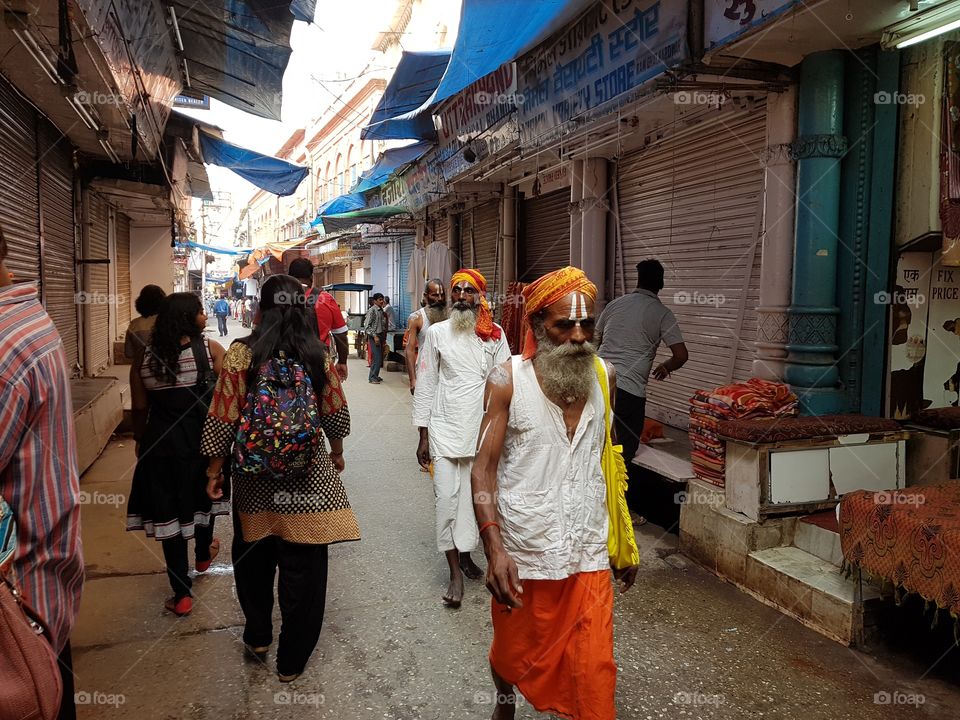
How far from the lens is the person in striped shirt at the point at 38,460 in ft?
4.47

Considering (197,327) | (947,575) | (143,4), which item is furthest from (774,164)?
(143,4)

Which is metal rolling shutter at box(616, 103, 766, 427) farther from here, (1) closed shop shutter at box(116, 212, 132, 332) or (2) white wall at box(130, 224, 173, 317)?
(2) white wall at box(130, 224, 173, 317)

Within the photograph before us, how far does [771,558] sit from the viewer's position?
3986mm

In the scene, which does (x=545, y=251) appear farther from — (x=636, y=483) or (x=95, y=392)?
(x=95, y=392)

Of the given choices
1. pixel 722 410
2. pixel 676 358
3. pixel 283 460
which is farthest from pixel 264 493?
pixel 676 358

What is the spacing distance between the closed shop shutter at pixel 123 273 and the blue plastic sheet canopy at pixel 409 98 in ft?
18.6

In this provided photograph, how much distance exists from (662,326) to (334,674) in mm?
3373

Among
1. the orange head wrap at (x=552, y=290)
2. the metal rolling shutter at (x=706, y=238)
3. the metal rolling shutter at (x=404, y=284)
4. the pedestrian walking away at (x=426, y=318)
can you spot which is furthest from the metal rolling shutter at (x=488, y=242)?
the orange head wrap at (x=552, y=290)

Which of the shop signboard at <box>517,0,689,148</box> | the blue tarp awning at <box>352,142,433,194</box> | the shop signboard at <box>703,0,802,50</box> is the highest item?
the blue tarp awning at <box>352,142,433,194</box>

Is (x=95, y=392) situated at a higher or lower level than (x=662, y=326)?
lower

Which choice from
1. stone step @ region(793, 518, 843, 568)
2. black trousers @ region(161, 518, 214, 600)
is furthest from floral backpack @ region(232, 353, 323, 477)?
stone step @ region(793, 518, 843, 568)

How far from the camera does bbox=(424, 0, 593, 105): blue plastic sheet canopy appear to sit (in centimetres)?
592

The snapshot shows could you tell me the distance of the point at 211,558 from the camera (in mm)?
4336

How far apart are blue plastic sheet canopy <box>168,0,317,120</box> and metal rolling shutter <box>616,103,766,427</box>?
452 cm
